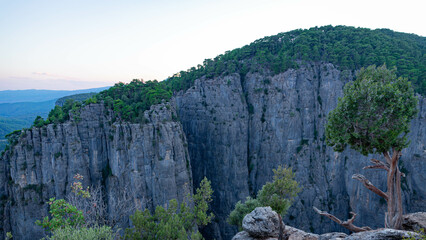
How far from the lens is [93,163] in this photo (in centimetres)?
3356

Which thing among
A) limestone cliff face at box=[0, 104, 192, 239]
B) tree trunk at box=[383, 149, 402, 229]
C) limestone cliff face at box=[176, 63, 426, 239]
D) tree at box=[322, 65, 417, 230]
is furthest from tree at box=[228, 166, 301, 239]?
limestone cliff face at box=[176, 63, 426, 239]

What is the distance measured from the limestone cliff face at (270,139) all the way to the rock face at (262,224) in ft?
95.3

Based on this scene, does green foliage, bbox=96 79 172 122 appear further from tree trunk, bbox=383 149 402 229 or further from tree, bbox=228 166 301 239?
tree trunk, bbox=383 149 402 229

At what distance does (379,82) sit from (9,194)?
4494 centimetres

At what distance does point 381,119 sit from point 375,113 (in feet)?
1.85

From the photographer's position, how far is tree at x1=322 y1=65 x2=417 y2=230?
1307cm

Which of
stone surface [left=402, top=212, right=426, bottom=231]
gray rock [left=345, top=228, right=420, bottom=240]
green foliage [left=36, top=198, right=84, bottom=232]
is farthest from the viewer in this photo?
green foliage [left=36, top=198, right=84, bottom=232]

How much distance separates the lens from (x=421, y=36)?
6488cm

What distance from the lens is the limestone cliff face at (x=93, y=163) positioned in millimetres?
30264

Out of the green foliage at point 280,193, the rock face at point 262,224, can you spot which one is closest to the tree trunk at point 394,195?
the rock face at point 262,224

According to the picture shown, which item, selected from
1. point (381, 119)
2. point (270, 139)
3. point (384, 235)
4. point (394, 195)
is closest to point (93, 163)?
point (384, 235)

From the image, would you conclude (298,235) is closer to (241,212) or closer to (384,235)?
(241,212)

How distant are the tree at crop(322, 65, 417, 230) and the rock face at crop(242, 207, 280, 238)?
313 inches

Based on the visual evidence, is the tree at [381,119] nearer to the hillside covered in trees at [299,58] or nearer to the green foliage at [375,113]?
the green foliage at [375,113]
